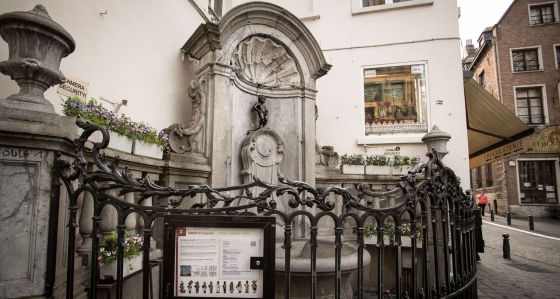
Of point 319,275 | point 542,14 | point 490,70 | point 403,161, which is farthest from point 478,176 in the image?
point 319,275

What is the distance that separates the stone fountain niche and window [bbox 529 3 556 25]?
23.0 metres

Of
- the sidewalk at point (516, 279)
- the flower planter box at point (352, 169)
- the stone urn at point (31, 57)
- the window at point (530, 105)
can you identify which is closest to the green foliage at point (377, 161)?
the flower planter box at point (352, 169)

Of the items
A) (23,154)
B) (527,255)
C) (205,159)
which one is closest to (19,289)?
(23,154)

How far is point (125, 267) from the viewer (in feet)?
9.27

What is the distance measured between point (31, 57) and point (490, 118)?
398 inches

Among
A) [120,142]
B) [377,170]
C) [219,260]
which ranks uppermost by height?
[120,142]

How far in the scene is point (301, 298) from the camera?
3504 millimetres

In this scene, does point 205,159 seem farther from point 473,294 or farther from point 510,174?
point 510,174

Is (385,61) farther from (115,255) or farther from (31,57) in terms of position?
(31,57)

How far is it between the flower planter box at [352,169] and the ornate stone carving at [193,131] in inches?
122

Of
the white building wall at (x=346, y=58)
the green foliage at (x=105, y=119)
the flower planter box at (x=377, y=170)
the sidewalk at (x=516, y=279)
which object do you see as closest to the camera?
the green foliage at (x=105, y=119)

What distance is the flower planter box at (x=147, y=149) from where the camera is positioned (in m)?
3.85

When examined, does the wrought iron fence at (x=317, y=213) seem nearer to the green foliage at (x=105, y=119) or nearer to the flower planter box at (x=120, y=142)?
the green foliage at (x=105, y=119)

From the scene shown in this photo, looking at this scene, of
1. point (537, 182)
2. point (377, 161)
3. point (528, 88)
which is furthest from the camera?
point (528, 88)
